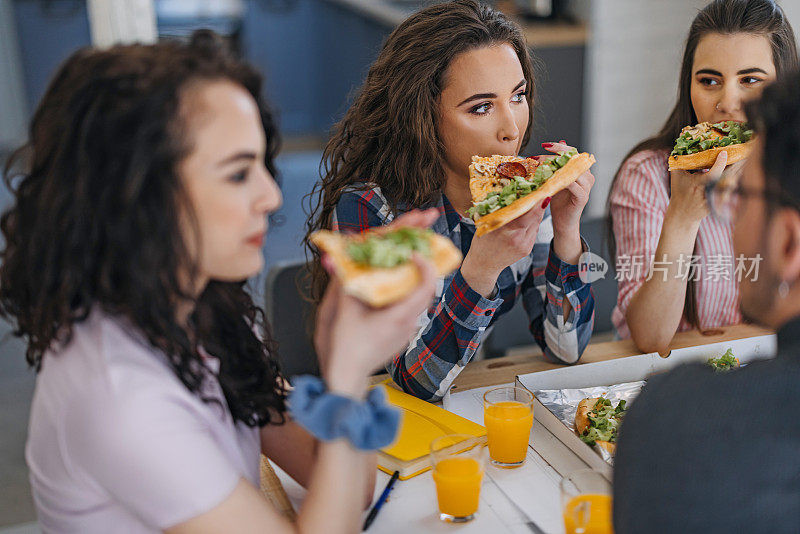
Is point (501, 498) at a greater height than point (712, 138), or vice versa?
point (712, 138)

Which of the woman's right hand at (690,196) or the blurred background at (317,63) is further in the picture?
the blurred background at (317,63)

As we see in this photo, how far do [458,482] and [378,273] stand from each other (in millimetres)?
374

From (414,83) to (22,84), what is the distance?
5.56m

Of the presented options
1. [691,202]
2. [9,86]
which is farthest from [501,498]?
[9,86]

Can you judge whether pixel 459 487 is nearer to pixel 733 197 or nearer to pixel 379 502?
pixel 379 502

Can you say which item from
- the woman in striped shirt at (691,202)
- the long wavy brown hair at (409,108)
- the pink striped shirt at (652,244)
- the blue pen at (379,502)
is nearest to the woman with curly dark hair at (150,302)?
the blue pen at (379,502)

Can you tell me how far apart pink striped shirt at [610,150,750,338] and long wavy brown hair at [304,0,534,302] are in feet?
1.36

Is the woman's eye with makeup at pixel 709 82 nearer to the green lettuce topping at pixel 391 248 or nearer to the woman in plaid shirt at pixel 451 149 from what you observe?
the woman in plaid shirt at pixel 451 149

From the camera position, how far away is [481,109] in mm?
1756

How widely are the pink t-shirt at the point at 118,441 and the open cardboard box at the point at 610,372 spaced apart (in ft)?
1.98

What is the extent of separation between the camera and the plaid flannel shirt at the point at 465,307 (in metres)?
1.57

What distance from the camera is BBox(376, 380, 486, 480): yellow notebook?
1318 millimetres

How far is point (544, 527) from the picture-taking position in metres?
1.16

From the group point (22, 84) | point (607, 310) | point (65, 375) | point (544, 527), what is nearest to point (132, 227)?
point (65, 375)
